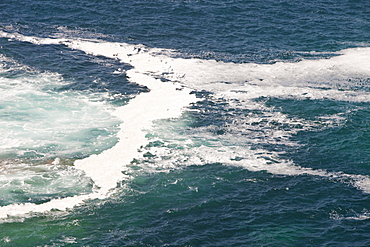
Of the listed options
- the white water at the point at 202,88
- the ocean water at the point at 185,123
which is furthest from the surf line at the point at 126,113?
the ocean water at the point at 185,123

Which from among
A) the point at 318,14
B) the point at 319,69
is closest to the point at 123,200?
the point at 319,69

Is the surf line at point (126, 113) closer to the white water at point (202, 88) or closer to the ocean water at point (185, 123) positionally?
the white water at point (202, 88)

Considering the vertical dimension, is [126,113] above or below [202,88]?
below

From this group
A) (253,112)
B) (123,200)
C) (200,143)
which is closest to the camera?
(123,200)

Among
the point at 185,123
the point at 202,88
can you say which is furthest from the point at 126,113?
the point at 202,88

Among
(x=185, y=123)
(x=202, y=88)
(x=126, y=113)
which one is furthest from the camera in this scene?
(x=202, y=88)

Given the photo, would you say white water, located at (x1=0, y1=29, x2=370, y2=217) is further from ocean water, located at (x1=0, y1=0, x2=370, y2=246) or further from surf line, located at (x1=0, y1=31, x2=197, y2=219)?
ocean water, located at (x1=0, y1=0, x2=370, y2=246)

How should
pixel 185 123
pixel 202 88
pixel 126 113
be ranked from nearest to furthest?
pixel 185 123, pixel 126 113, pixel 202 88

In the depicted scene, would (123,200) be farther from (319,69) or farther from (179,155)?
(319,69)

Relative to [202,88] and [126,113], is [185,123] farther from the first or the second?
[202,88]
